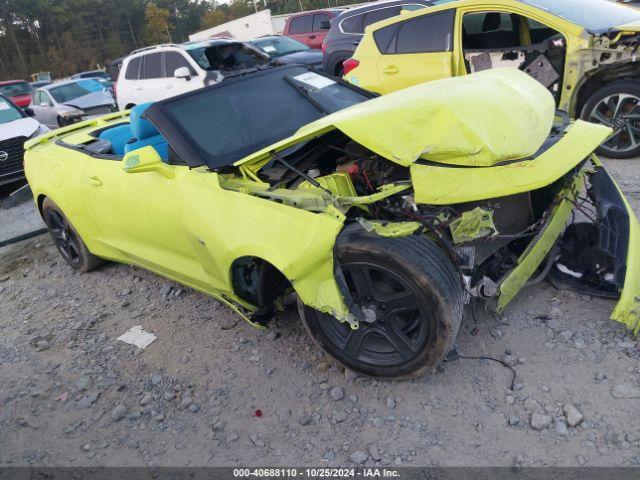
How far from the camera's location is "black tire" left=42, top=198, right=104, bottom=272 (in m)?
4.34

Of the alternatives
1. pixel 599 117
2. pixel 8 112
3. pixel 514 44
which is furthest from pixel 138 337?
pixel 8 112

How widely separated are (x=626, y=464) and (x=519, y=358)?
2.39 ft

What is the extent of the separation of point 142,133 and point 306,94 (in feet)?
4.10

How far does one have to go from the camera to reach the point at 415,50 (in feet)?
19.4

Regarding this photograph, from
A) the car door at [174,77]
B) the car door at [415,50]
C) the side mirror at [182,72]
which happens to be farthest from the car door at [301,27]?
the car door at [415,50]

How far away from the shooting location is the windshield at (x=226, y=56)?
9.58m

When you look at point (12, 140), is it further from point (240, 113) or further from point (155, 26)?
point (155, 26)

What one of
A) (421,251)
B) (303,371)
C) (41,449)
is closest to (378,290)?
(421,251)

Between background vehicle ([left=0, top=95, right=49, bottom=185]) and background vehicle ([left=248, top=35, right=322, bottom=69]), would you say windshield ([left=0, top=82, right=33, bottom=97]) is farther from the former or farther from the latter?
background vehicle ([left=0, top=95, right=49, bottom=185])

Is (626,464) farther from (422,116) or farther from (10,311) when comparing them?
(10,311)

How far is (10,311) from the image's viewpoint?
4.20 metres

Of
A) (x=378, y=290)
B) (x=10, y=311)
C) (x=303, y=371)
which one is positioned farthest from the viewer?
(x=10, y=311)

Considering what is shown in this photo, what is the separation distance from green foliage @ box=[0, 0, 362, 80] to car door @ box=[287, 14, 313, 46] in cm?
2635

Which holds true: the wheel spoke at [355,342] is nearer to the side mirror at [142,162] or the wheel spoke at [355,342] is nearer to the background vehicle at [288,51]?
the side mirror at [142,162]
